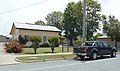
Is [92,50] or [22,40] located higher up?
[22,40]

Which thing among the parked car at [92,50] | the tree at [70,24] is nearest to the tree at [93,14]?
the tree at [70,24]

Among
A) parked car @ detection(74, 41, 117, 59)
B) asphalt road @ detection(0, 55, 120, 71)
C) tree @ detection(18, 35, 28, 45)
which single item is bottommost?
asphalt road @ detection(0, 55, 120, 71)

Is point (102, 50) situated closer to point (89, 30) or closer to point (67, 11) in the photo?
point (89, 30)

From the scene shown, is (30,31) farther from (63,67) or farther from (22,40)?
(63,67)

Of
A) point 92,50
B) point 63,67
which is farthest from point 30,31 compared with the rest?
point 63,67

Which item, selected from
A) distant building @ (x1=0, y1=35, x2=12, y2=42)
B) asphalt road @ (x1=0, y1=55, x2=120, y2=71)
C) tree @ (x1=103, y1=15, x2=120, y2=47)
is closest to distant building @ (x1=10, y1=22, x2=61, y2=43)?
tree @ (x1=103, y1=15, x2=120, y2=47)

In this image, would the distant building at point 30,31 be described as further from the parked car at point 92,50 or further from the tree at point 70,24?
the parked car at point 92,50

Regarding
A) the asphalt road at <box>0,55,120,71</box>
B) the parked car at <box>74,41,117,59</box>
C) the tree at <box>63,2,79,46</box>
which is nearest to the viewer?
the asphalt road at <box>0,55,120,71</box>

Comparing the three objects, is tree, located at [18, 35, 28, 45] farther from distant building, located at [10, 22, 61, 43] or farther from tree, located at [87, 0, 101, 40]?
tree, located at [87, 0, 101, 40]

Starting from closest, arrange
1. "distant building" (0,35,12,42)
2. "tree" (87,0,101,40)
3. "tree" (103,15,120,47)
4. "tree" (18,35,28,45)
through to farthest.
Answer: "tree" (18,35,28,45), "tree" (103,15,120,47), "tree" (87,0,101,40), "distant building" (0,35,12,42)

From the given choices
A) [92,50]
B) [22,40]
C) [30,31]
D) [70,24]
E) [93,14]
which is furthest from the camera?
[70,24]

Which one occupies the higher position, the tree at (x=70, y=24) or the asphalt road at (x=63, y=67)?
the tree at (x=70, y=24)

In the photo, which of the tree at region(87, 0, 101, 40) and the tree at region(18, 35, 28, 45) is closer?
the tree at region(18, 35, 28, 45)

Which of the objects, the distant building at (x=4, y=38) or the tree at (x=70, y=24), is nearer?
the tree at (x=70, y=24)
